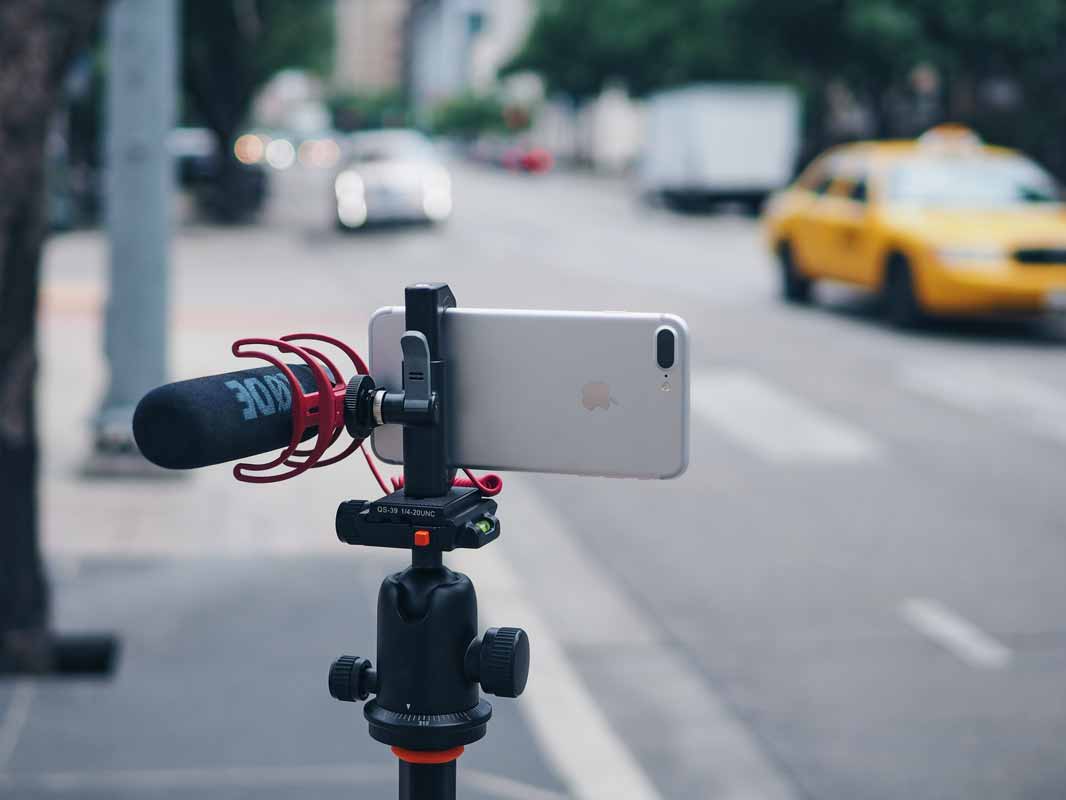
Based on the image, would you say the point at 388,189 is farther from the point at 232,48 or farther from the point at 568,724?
the point at 568,724

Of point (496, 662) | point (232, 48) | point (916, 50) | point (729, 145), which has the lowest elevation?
point (729, 145)

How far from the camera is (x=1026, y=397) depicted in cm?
1195

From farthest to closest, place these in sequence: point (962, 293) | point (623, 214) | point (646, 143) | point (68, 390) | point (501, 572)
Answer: point (646, 143)
point (623, 214)
point (962, 293)
point (68, 390)
point (501, 572)

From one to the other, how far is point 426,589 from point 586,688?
3.67 metres

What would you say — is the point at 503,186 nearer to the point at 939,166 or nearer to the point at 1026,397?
the point at 939,166

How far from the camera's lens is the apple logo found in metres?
2.11

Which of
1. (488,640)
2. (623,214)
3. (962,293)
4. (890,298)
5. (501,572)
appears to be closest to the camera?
(488,640)

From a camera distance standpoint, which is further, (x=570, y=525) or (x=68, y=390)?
(x=68, y=390)

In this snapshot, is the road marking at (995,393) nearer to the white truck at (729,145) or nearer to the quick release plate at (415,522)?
the quick release plate at (415,522)

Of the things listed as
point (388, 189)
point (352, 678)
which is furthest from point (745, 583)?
point (388, 189)

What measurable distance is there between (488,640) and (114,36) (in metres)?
7.45

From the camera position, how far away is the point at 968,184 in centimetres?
1587

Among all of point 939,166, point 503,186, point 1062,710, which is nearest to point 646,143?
point 503,186

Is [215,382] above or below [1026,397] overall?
above
